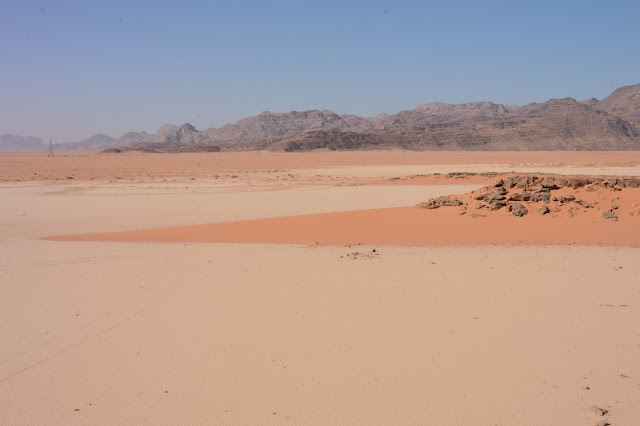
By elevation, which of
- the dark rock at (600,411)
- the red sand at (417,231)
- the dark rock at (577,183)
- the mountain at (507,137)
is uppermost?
the mountain at (507,137)

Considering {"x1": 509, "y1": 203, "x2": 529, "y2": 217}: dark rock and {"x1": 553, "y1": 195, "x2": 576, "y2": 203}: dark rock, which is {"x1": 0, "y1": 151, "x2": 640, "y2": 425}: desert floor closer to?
{"x1": 509, "y1": 203, "x2": 529, "y2": 217}: dark rock

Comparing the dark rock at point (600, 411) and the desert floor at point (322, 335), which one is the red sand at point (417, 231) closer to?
the desert floor at point (322, 335)

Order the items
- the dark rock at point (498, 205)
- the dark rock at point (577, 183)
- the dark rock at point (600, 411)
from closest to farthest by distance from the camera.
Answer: the dark rock at point (600, 411) → the dark rock at point (498, 205) → the dark rock at point (577, 183)

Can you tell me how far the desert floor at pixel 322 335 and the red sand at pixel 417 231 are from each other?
0.91 meters

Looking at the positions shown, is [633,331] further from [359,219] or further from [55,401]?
[359,219]

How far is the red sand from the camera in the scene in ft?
40.7

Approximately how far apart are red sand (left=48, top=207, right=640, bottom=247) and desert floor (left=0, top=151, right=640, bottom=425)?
906mm

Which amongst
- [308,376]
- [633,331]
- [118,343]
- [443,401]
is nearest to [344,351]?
[308,376]

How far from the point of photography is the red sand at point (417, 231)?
1241cm

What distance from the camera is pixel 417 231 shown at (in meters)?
13.6

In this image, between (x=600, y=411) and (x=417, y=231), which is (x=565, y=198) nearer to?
(x=417, y=231)

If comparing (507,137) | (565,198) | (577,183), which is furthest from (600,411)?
(507,137)

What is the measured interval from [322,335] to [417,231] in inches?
316

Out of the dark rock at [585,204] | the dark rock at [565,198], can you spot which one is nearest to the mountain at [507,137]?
the dark rock at [565,198]
